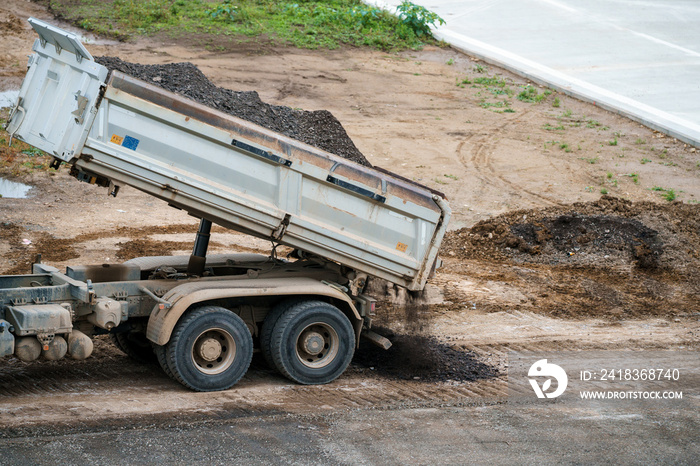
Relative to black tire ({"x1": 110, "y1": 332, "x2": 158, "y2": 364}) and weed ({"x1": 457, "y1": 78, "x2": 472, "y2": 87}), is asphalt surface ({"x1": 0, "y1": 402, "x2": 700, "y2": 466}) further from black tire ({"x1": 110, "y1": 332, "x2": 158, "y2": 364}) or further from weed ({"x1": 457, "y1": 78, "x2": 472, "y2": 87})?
weed ({"x1": 457, "y1": 78, "x2": 472, "y2": 87})

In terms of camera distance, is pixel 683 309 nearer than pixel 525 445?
No

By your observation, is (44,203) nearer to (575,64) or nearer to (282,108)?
(282,108)

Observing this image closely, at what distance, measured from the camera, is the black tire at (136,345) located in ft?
29.4

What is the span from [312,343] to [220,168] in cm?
217

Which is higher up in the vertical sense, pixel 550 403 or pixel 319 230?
pixel 319 230

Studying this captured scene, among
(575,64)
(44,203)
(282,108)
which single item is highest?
(575,64)

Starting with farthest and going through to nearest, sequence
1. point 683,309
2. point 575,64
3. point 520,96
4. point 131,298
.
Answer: point 575,64 < point 520,96 < point 683,309 < point 131,298

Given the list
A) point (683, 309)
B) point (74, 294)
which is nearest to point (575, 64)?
point (683, 309)

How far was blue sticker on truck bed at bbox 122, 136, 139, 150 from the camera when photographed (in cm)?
776

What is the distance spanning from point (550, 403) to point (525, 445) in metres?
1.26

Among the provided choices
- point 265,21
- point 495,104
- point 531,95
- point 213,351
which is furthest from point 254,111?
point 265,21

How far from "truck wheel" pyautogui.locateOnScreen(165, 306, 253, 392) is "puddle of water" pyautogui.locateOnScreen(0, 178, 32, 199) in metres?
8.06

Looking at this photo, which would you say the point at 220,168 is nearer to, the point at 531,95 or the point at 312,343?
the point at 312,343

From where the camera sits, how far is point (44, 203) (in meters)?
14.7
